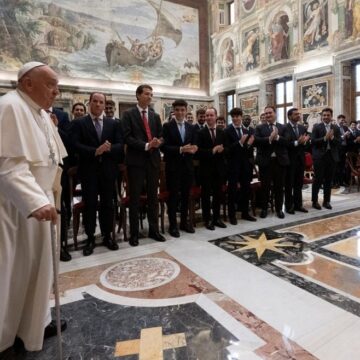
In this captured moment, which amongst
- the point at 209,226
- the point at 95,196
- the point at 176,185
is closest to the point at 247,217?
the point at 209,226

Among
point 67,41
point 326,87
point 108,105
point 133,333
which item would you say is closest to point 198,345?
point 133,333

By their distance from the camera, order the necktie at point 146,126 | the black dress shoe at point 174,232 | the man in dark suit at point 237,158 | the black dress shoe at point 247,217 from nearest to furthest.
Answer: the necktie at point 146,126 → the black dress shoe at point 174,232 → the man in dark suit at point 237,158 → the black dress shoe at point 247,217

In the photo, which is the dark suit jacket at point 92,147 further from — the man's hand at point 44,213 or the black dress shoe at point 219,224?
the man's hand at point 44,213

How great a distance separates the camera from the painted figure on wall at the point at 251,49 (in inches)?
578

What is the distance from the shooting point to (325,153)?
19.3 feet

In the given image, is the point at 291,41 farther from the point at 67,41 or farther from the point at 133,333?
the point at 133,333

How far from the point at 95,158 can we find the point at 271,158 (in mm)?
2993

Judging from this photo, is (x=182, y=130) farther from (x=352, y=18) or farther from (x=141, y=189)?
(x=352, y=18)

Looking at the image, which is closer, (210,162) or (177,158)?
(177,158)

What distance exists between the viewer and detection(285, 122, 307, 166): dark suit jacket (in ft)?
18.1

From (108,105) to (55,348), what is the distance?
426 cm

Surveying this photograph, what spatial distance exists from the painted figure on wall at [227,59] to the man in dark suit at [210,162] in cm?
1246

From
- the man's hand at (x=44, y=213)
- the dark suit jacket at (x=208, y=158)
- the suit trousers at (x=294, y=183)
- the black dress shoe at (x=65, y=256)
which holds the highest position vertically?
the dark suit jacket at (x=208, y=158)

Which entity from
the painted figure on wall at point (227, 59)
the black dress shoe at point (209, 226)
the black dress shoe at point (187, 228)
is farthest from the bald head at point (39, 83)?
the painted figure on wall at point (227, 59)
